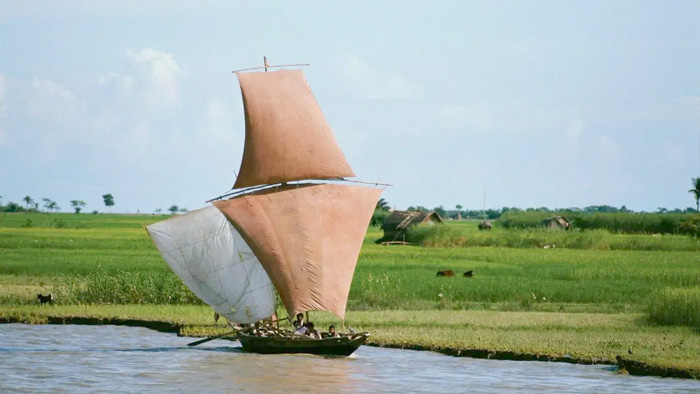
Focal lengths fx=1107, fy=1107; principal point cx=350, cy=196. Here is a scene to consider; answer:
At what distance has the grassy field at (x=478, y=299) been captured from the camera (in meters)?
26.9

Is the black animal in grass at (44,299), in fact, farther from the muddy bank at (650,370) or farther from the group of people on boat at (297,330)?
the muddy bank at (650,370)

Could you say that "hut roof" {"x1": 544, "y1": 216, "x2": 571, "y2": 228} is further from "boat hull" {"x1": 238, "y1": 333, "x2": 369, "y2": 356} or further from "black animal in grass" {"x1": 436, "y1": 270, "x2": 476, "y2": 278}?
"boat hull" {"x1": 238, "y1": 333, "x2": 369, "y2": 356}

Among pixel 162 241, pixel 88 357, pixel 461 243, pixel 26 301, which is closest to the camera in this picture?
pixel 88 357

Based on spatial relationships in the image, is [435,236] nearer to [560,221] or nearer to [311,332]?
[560,221]

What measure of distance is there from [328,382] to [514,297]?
1582cm

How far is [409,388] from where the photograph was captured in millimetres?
21844

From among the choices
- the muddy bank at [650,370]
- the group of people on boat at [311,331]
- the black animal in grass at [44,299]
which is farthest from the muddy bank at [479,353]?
the black animal in grass at [44,299]

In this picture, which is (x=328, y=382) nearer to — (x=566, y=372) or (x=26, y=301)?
(x=566, y=372)

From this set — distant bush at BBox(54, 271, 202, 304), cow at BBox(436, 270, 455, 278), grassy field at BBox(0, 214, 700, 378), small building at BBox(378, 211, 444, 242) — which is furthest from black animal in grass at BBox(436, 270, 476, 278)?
small building at BBox(378, 211, 444, 242)

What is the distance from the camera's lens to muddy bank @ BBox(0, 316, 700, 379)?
22.2 metres

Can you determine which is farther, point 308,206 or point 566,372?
point 308,206

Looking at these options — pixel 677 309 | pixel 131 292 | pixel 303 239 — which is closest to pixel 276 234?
pixel 303 239

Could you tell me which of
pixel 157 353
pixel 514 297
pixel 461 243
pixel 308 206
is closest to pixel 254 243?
pixel 308 206

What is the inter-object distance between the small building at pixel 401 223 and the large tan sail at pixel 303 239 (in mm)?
48045
